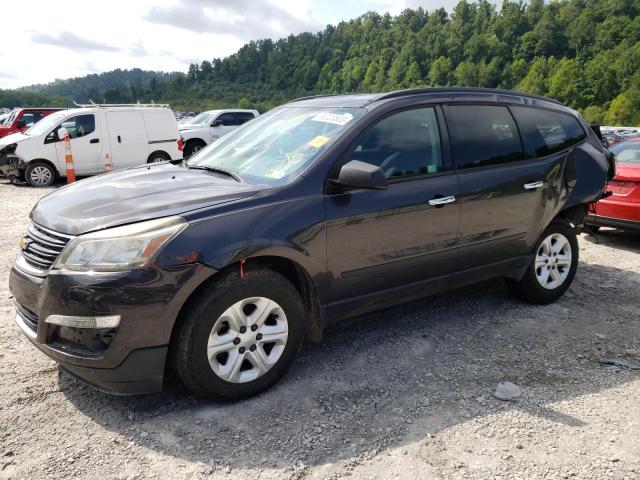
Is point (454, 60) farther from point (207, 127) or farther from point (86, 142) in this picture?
point (86, 142)

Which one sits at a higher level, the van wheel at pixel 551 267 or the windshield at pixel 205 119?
the windshield at pixel 205 119

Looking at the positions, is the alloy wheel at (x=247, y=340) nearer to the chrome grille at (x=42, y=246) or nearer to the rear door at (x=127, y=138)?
the chrome grille at (x=42, y=246)

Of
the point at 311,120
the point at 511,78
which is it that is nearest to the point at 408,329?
the point at 311,120

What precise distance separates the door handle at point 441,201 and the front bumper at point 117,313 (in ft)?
5.32

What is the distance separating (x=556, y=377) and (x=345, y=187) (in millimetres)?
1865

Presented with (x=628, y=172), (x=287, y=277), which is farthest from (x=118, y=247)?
(x=628, y=172)

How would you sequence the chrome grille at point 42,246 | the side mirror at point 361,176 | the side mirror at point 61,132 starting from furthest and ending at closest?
the side mirror at point 61,132 < the side mirror at point 361,176 < the chrome grille at point 42,246

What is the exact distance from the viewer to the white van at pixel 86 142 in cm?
1175

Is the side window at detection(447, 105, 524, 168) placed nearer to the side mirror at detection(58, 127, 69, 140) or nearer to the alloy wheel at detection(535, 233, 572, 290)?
the alloy wheel at detection(535, 233, 572, 290)

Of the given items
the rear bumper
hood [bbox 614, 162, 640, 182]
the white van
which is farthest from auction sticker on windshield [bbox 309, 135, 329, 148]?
the white van

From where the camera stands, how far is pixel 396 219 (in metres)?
3.31

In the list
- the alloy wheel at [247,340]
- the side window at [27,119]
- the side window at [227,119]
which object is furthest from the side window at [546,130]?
the side window at [27,119]

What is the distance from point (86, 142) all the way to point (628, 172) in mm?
11169

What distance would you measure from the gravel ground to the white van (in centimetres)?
906
